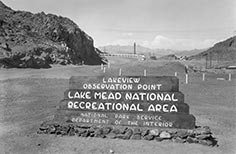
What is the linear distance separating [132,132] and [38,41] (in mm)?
41000

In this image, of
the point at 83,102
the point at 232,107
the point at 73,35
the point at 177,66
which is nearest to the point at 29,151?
the point at 83,102

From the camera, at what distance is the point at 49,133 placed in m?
9.62

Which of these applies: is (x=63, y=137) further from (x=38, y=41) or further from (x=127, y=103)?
(x=38, y=41)

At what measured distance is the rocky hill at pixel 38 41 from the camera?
128ft

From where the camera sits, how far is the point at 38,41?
155 ft

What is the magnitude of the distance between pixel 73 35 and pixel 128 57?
20.8m

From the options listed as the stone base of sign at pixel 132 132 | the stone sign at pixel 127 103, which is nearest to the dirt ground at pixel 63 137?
the stone base of sign at pixel 132 132

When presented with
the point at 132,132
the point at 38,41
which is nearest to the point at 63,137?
the point at 132,132

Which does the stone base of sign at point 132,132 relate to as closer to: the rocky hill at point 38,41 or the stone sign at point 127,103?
the stone sign at point 127,103

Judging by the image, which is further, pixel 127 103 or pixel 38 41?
pixel 38 41

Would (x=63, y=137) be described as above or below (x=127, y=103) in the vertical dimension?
below

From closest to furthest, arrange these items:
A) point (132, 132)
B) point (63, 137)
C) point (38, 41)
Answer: point (132, 132) → point (63, 137) → point (38, 41)

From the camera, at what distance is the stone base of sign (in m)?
8.40

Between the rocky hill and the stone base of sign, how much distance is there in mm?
28791
